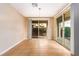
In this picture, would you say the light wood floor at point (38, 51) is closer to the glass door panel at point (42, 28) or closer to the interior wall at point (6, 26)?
the interior wall at point (6, 26)

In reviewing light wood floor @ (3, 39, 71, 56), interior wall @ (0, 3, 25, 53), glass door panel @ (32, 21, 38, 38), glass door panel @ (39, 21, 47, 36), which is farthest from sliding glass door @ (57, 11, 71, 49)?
glass door panel @ (32, 21, 38, 38)

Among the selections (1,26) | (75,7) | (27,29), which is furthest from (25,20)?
(75,7)

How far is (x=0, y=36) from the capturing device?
4.69 metres

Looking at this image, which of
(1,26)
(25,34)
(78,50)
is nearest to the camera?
(78,50)

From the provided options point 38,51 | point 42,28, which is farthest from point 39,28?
point 38,51

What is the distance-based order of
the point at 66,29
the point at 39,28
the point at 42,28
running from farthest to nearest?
the point at 42,28 → the point at 39,28 → the point at 66,29

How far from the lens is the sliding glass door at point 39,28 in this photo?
1171 cm

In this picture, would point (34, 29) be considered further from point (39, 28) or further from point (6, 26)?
point (6, 26)

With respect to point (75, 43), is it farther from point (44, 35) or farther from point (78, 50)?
point (44, 35)

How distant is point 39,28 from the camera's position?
11.7 m

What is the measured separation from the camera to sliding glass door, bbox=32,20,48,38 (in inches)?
461

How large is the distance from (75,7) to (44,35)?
7626mm

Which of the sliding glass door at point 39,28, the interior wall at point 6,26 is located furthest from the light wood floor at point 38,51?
the sliding glass door at point 39,28

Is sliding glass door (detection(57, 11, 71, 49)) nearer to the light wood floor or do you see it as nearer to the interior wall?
the light wood floor
